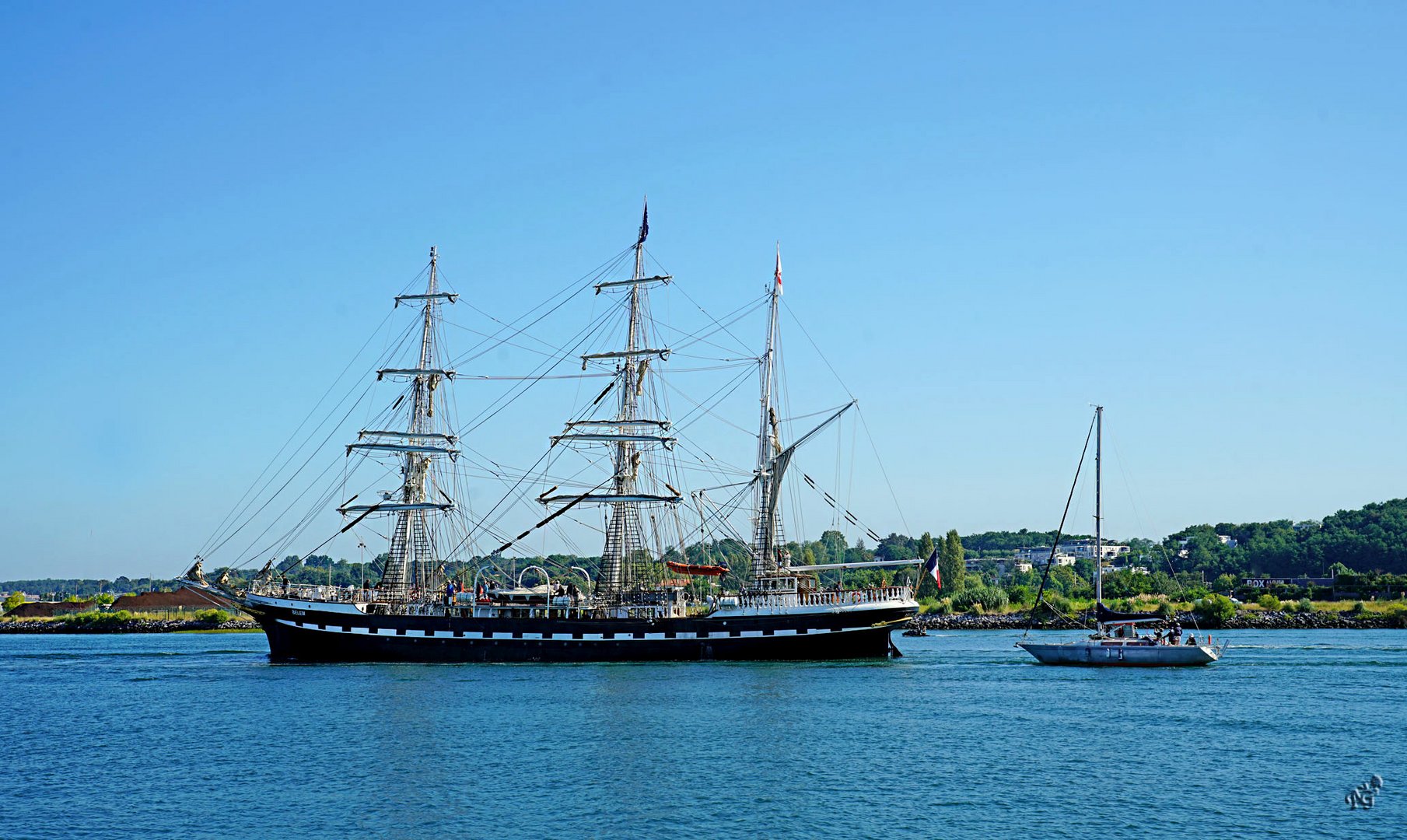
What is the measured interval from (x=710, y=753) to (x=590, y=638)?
38.4m

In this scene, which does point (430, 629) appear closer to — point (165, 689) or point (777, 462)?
point (165, 689)

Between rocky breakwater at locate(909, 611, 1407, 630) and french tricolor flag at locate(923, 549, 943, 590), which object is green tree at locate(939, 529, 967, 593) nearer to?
rocky breakwater at locate(909, 611, 1407, 630)

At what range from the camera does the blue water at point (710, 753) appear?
32.1 metres

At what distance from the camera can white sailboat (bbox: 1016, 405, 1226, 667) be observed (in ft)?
241

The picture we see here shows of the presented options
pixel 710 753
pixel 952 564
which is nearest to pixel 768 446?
pixel 710 753

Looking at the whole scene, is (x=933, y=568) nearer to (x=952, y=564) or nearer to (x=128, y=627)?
(x=952, y=564)

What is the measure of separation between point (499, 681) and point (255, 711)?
1535 cm

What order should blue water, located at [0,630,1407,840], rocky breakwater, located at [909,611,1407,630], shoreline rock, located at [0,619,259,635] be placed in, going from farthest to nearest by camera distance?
shoreline rock, located at [0,619,259,635] < rocky breakwater, located at [909,611,1407,630] < blue water, located at [0,630,1407,840]

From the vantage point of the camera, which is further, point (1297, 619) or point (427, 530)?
point (1297, 619)

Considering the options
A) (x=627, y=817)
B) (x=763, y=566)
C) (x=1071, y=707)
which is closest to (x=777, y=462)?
(x=763, y=566)

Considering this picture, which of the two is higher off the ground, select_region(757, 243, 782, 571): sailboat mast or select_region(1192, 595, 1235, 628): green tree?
select_region(757, 243, 782, 571): sailboat mast

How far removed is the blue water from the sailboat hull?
1.93 meters

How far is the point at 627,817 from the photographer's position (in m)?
32.2

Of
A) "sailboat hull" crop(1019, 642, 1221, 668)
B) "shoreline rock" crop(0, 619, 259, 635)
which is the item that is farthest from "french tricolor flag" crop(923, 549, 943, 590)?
"shoreline rock" crop(0, 619, 259, 635)
